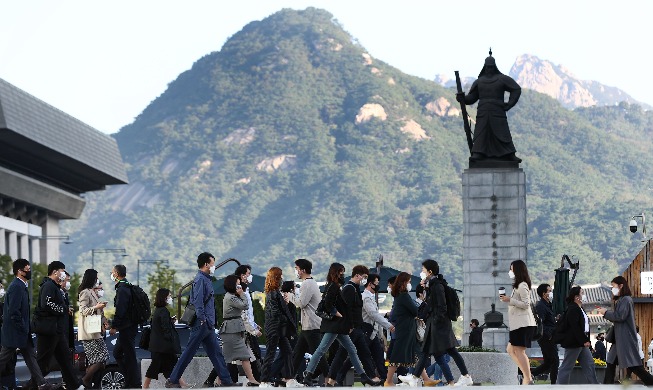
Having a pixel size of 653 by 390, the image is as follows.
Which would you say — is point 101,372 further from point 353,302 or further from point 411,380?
point 411,380

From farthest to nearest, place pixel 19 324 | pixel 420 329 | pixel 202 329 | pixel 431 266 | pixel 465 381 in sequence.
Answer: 1. pixel 420 329
2. pixel 202 329
3. pixel 465 381
4. pixel 431 266
5. pixel 19 324

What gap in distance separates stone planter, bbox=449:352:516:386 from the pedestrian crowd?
158 centimetres

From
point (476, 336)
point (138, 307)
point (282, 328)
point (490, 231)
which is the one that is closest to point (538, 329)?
point (282, 328)

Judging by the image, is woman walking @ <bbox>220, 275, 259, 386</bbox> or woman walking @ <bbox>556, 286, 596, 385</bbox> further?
woman walking @ <bbox>220, 275, 259, 386</bbox>

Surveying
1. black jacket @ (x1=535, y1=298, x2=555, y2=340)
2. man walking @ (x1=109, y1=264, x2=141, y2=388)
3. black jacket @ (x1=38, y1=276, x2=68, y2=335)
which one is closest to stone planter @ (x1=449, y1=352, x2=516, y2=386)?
black jacket @ (x1=535, y1=298, x2=555, y2=340)

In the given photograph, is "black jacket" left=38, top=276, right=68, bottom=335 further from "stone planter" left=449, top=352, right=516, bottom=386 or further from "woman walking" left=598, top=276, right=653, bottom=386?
"woman walking" left=598, top=276, right=653, bottom=386

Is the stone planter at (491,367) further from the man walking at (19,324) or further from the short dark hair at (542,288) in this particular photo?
the man walking at (19,324)

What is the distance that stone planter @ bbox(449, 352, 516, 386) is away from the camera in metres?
25.0

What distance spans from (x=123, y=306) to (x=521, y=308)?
550cm

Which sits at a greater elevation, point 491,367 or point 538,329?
point 538,329

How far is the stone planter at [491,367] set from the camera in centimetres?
2495

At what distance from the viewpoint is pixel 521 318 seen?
22.8 m

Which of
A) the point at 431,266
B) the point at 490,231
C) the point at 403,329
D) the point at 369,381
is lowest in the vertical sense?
the point at 369,381

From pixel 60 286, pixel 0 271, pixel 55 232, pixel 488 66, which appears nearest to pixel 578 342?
pixel 60 286
